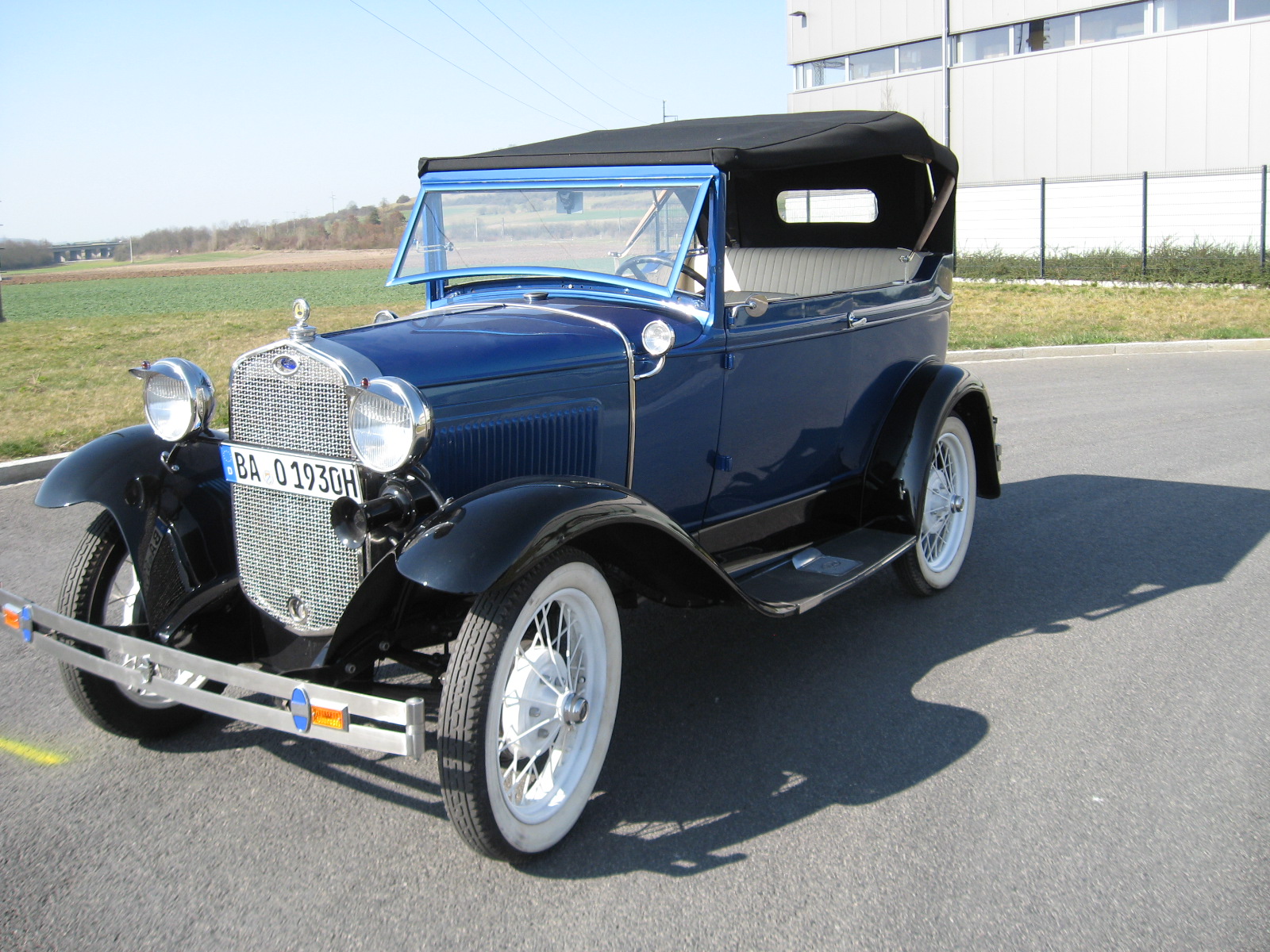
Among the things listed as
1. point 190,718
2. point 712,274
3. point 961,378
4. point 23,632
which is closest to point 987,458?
point 961,378

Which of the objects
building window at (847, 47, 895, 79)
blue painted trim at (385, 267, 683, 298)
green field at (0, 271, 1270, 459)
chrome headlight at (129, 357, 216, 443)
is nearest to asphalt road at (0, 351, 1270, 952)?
chrome headlight at (129, 357, 216, 443)

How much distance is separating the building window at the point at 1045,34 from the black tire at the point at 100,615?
2492 centimetres

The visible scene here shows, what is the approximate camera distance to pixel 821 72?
93.8 feet

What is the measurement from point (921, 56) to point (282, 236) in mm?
49218

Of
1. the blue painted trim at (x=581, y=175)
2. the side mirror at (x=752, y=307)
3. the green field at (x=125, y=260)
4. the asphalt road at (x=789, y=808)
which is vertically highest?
the green field at (x=125, y=260)

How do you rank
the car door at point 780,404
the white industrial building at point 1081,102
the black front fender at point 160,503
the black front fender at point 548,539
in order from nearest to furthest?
the black front fender at point 548,539 < the black front fender at point 160,503 < the car door at point 780,404 < the white industrial building at point 1081,102

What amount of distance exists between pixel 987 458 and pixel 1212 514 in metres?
1.59

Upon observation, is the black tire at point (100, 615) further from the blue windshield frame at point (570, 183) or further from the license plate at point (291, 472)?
the blue windshield frame at point (570, 183)

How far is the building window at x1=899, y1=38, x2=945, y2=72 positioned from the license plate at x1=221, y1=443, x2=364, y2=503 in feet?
87.0

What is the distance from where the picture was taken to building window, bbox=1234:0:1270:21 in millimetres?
20234

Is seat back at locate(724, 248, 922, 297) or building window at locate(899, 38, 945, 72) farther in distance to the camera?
building window at locate(899, 38, 945, 72)

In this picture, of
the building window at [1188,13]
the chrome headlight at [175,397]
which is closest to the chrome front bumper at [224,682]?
the chrome headlight at [175,397]

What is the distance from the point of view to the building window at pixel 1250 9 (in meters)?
20.2

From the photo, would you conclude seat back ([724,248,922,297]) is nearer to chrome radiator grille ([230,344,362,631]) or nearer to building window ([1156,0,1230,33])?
chrome radiator grille ([230,344,362,631])
